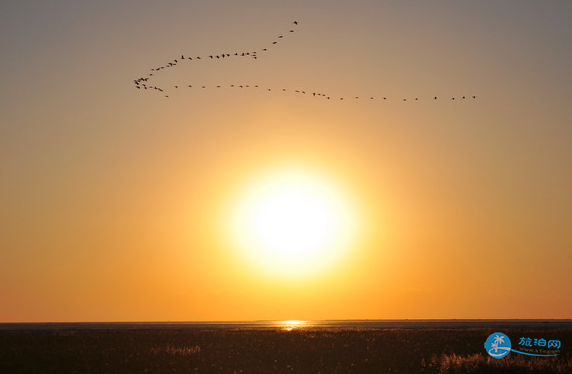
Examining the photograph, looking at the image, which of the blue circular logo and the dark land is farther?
the blue circular logo

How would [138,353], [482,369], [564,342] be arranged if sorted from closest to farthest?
1. [482,369]
2. [138,353]
3. [564,342]

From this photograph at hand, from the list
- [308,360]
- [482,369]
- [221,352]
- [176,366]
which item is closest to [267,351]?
[221,352]

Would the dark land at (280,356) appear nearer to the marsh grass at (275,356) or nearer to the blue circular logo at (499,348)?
the marsh grass at (275,356)

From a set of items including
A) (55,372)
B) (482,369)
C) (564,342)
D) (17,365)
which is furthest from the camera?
(564,342)

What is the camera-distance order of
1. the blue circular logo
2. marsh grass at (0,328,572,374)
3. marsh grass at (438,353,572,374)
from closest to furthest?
marsh grass at (438,353,572,374), marsh grass at (0,328,572,374), the blue circular logo

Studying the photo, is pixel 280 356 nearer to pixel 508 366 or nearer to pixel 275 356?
pixel 275 356

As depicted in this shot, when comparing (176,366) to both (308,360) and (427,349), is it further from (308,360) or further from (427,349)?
(427,349)

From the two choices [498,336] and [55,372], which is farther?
[498,336]

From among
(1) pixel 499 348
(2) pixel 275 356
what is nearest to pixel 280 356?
(2) pixel 275 356

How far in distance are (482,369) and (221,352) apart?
85.6ft

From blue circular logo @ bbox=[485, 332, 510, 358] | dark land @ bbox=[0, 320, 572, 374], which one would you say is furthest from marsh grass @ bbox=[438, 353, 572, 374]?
blue circular logo @ bbox=[485, 332, 510, 358]

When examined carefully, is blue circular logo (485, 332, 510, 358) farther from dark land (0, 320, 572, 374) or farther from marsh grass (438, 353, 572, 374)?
marsh grass (438, 353, 572, 374)

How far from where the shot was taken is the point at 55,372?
1962 inches

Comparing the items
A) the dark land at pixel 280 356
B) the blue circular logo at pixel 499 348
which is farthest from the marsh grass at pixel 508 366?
the blue circular logo at pixel 499 348
